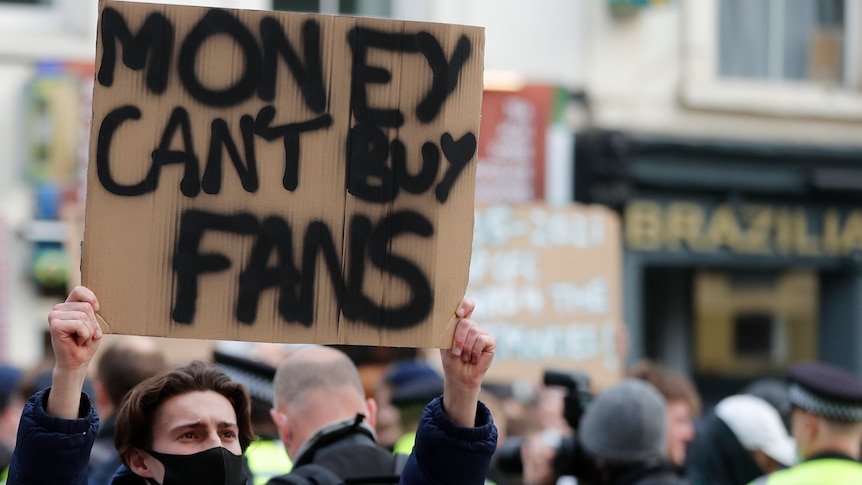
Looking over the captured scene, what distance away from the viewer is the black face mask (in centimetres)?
304

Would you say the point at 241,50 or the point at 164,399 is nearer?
the point at 241,50

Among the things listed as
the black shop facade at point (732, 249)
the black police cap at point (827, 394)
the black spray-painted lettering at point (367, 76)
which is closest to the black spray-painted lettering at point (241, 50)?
the black spray-painted lettering at point (367, 76)

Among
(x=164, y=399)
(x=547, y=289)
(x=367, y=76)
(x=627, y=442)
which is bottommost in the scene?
(x=627, y=442)

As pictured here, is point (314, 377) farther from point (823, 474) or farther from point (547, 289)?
point (547, 289)

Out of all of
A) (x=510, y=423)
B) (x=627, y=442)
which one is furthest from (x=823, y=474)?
(x=510, y=423)

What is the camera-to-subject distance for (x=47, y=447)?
2.62 metres

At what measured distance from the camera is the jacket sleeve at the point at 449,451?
281cm

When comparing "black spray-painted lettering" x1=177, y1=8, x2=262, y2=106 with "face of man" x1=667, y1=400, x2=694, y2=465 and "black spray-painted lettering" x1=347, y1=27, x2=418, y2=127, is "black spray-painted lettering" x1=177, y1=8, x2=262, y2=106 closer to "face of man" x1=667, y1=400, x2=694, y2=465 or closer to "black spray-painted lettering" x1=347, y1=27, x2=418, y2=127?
"black spray-painted lettering" x1=347, y1=27, x2=418, y2=127

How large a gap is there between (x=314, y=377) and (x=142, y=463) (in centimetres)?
74

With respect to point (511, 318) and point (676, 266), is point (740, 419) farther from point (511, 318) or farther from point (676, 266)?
point (676, 266)

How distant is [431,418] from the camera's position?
286 centimetres

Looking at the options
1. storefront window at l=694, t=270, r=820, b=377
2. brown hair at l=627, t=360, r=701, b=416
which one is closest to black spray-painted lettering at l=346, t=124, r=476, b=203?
brown hair at l=627, t=360, r=701, b=416

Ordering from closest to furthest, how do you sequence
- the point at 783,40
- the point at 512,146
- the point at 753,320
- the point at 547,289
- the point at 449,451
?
the point at 449,451, the point at 547,289, the point at 512,146, the point at 783,40, the point at 753,320

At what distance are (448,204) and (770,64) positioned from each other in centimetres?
999
